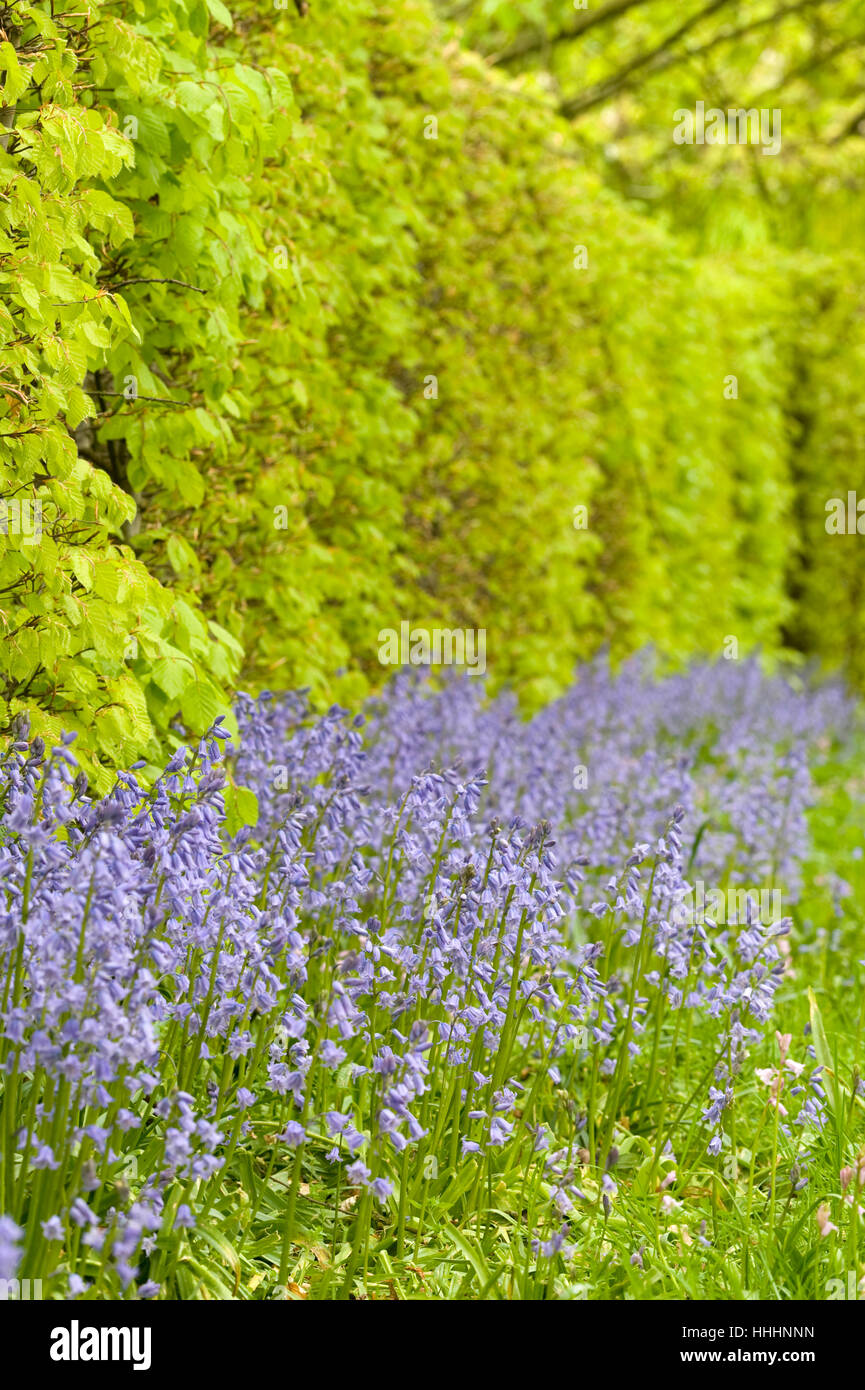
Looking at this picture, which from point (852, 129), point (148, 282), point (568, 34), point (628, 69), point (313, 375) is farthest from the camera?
point (852, 129)

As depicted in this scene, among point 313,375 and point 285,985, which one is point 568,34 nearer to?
point 313,375

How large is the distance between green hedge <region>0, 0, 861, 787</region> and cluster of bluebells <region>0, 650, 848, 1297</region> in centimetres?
42

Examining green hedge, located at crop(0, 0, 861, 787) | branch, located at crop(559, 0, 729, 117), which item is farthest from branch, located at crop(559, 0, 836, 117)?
green hedge, located at crop(0, 0, 861, 787)

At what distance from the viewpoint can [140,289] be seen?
326 centimetres

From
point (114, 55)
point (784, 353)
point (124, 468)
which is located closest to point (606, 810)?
point (124, 468)

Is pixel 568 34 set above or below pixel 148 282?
above

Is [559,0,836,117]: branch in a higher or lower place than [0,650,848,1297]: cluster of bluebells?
higher

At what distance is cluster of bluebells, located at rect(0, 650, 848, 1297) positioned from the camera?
2125mm

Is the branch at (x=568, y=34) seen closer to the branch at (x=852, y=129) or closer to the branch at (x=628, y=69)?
the branch at (x=628, y=69)

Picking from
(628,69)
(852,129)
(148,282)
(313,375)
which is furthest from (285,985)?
(852,129)

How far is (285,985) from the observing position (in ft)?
9.63

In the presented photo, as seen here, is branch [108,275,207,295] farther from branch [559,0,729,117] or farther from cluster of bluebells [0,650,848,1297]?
branch [559,0,729,117]

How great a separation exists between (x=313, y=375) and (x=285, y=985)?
2.39 meters
